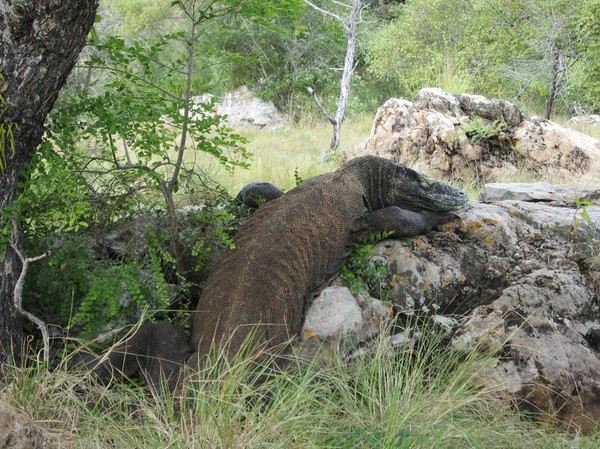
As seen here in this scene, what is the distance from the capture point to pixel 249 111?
17.8 meters

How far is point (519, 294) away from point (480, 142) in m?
5.43

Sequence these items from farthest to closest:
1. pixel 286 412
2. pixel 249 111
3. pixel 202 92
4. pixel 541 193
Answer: pixel 249 111
pixel 541 193
pixel 202 92
pixel 286 412

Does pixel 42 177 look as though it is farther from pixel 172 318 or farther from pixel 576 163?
pixel 576 163

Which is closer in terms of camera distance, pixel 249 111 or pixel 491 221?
pixel 491 221

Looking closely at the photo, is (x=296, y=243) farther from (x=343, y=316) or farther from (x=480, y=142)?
(x=480, y=142)

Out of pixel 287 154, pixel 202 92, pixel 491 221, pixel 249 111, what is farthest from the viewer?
pixel 249 111

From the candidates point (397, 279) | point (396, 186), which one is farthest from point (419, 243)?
point (396, 186)

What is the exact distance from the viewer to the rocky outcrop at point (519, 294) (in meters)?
3.99

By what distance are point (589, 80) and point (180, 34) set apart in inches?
602

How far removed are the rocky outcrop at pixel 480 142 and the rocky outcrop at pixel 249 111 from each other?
728cm

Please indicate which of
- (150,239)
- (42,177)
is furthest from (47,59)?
(150,239)

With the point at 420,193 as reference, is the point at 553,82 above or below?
above

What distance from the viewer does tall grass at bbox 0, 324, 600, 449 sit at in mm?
2760

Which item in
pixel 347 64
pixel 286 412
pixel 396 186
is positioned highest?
pixel 347 64
